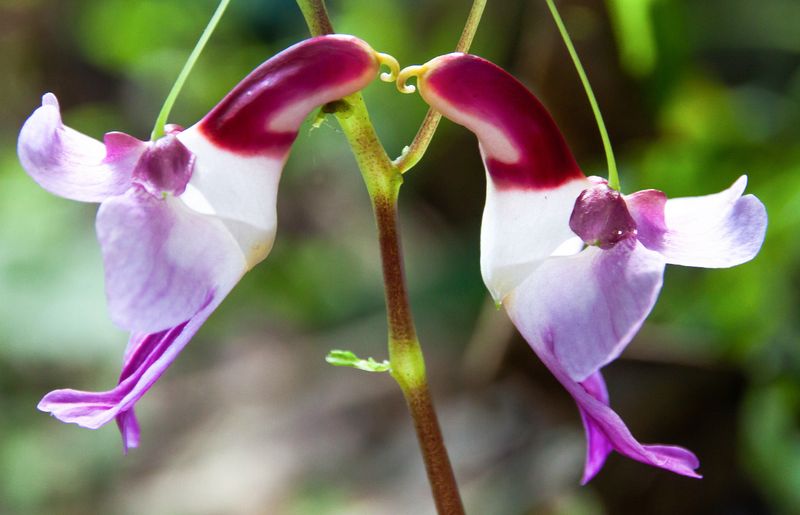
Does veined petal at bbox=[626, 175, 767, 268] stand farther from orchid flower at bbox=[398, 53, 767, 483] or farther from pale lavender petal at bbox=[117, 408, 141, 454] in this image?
pale lavender petal at bbox=[117, 408, 141, 454]

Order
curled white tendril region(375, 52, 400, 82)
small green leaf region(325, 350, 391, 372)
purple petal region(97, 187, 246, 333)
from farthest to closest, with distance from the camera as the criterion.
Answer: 1. small green leaf region(325, 350, 391, 372)
2. curled white tendril region(375, 52, 400, 82)
3. purple petal region(97, 187, 246, 333)

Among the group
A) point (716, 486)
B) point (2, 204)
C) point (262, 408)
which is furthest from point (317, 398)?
point (716, 486)

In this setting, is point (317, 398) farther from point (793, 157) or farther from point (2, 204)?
point (793, 157)

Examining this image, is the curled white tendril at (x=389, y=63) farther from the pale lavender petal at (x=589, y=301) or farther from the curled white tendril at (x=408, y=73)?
the pale lavender petal at (x=589, y=301)

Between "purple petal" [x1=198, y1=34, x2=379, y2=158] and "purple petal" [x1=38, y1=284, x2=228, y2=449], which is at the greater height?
"purple petal" [x1=198, y1=34, x2=379, y2=158]

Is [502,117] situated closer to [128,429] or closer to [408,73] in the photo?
[408,73]

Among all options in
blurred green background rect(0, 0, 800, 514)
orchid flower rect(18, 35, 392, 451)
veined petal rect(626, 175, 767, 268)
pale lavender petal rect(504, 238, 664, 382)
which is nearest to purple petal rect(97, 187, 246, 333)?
orchid flower rect(18, 35, 392, 451)

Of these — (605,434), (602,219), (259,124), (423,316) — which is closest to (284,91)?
(259,124)
